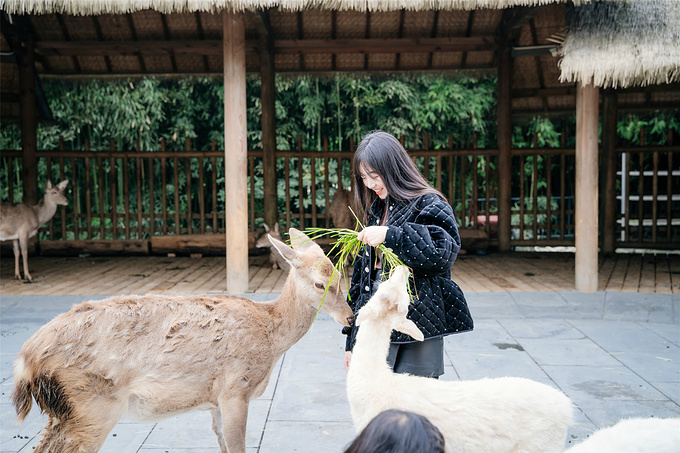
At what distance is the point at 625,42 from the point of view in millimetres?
6270

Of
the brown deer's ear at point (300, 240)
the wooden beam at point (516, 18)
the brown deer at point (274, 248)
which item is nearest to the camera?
the brown deer's ear at point (300, 240)

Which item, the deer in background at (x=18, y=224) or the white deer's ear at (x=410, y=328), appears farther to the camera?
the deer in background at (x=18, y=224)

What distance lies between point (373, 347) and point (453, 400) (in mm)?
342

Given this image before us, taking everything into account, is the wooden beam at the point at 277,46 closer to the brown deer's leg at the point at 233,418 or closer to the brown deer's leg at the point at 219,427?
the brown deer's leg at the point at 219,427

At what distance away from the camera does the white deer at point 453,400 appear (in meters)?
2.14

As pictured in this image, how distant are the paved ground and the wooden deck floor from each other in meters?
0.43

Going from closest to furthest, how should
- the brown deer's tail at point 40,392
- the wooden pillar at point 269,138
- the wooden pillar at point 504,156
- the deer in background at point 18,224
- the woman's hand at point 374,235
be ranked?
the woman's hand at point 374,235
the brown deer's tail at point 40,392
the deer in background at point 18,224
the wooden pillar at point 269,138
the wooden pillar at point 504,156

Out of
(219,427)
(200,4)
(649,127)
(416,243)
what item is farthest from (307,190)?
(416,243)

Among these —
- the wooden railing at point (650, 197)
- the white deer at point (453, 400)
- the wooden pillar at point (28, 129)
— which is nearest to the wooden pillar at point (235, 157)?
the white deer at point (453, 400)

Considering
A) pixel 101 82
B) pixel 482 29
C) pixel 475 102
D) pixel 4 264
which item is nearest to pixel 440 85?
pixel 475 102

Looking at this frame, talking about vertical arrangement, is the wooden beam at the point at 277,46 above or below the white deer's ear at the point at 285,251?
above

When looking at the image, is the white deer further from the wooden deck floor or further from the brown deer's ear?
the wooden deck floor

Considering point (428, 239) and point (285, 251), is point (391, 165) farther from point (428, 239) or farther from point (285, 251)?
point (285, 251)

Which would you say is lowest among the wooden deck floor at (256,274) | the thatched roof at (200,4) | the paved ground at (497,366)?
the paved ground at (497,366)
